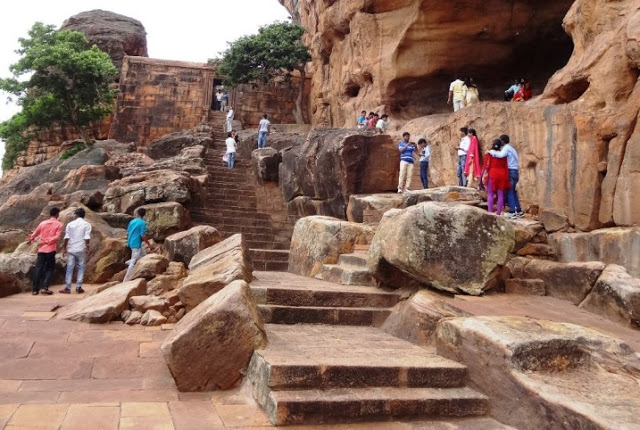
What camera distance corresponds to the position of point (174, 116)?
26.2 meters

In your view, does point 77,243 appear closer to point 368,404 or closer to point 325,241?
point 325,241

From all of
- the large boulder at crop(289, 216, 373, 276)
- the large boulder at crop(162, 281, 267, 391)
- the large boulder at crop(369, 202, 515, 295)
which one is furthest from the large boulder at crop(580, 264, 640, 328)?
the large boulder at crop(162, 281, 267, 391)

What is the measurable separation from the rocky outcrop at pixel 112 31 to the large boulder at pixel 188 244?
24.3 meters

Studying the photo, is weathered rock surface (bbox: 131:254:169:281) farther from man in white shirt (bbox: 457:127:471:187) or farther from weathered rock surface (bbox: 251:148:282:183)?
weathered rock surface (bbox: 251:148:282:183)

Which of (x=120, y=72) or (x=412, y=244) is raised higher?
(x=120, y=72)

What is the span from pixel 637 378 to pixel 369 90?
16.9 metres

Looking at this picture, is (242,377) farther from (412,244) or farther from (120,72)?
(120,72)

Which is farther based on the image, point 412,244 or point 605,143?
point 605,143

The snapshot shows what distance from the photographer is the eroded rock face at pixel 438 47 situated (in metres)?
15.4

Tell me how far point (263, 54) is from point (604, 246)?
2172cm

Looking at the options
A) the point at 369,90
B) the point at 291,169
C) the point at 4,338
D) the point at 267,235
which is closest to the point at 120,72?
the point at 369,90

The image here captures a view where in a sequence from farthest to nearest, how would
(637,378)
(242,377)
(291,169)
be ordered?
(291,169)
(242,377)
(637,378)

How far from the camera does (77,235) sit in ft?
26.0

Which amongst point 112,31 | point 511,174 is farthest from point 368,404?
point 112,31
